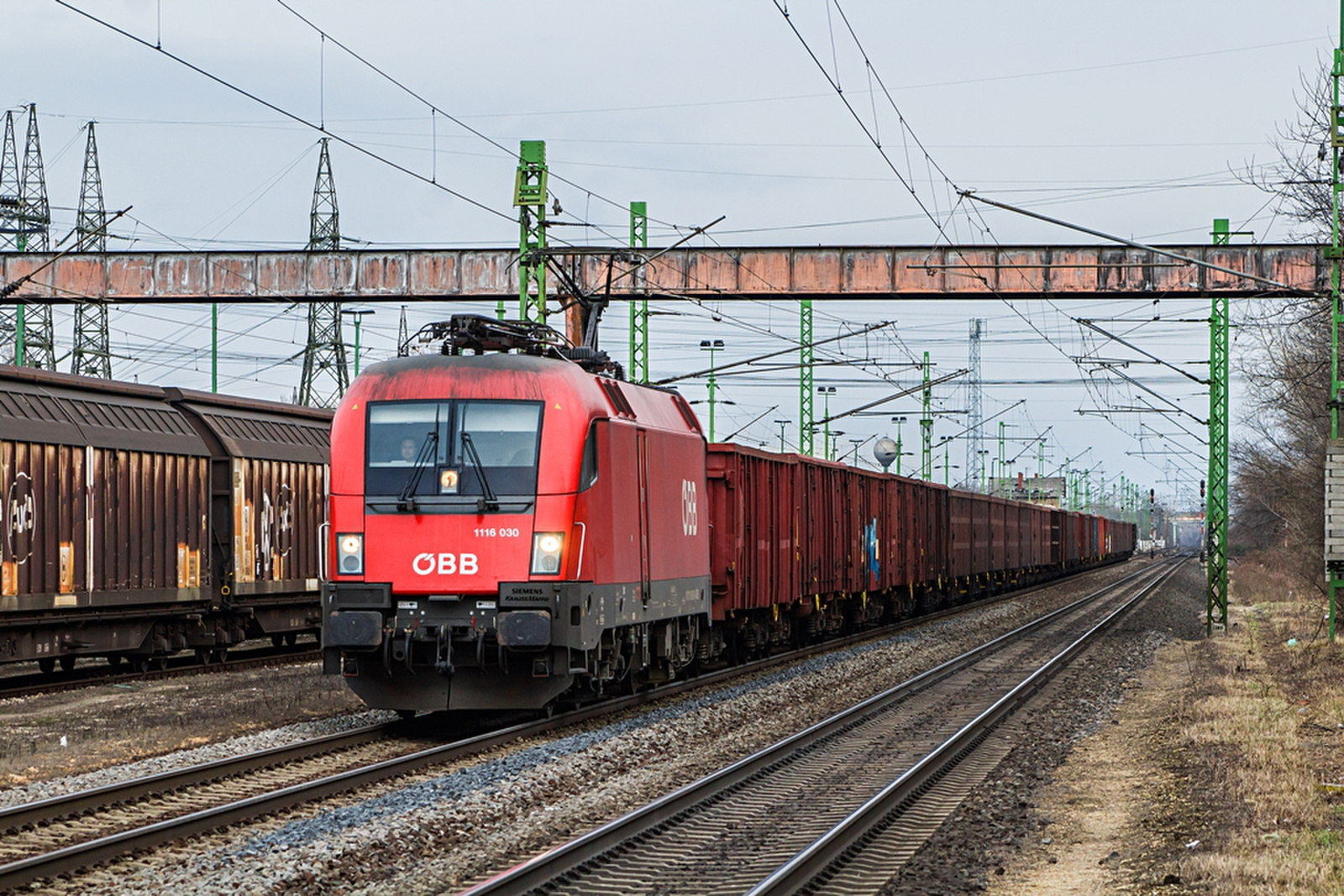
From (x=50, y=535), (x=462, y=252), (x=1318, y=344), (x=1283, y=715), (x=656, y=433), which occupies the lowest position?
(x=1283, y=715)

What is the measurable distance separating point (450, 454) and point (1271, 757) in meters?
7.80

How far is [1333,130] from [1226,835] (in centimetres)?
1657

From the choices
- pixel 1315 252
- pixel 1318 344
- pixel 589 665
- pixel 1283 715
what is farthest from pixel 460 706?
pixel 1318 344

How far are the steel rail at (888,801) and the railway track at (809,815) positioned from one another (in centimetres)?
2

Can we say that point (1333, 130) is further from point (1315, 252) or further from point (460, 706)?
point (460, 706)

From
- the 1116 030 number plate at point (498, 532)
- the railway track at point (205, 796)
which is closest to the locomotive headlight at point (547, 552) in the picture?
the 1116 030 number plate at point (498, 532)

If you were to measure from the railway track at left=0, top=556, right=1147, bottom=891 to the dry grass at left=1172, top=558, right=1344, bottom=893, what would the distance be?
609cm

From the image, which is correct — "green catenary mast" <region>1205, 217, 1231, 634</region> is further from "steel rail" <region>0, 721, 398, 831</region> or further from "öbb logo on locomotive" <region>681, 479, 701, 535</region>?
"steel rail" <region>0, 721, 398, 831</region>

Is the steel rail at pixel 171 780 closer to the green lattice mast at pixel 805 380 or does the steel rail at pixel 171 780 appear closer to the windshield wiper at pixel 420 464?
the windshield wiper at pixel 420 464

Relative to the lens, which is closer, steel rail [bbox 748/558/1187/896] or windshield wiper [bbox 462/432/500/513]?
steel rail [bbox 748/558/1187/896]

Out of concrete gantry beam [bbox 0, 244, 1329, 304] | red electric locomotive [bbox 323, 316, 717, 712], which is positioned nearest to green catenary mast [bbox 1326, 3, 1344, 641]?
concrete gantry beam [bbox 0, 244, 1329, 304]

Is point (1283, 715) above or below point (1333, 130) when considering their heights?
below

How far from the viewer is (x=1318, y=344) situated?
35594 millimetres

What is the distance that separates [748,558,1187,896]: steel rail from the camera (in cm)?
871
